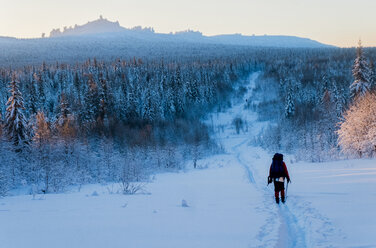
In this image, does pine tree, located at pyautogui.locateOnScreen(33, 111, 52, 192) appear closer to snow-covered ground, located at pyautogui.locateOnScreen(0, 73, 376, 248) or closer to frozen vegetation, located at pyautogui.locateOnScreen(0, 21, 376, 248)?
frozen vegetation, located at pyautogui.locateOnScreen(0, 21, 376, 248)

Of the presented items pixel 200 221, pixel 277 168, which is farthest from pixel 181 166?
pixel 200 221

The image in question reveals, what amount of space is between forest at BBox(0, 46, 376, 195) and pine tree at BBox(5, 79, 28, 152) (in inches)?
4.5

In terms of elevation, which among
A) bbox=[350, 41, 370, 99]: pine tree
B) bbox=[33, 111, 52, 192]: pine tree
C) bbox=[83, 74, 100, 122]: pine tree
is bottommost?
bbox=[33, 111, 52, 192]: pine tree

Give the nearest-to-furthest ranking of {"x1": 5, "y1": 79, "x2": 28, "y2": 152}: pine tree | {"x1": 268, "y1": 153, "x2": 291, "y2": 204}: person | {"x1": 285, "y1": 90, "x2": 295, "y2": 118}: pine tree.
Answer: {"x1": 268, "y1": 153, "x2": 291, "y2": 204}: person < {"x1": 5, "y1": 79, "x2": 28, "y2": 152}: pine tree < {"x1": 285, "y1": 90, "x2": 295, "y2": 118}: pine tree

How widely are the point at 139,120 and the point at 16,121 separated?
42221 millimetres

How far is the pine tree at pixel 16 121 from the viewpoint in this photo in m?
34.7

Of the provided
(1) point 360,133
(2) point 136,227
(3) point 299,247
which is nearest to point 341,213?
(3) point 299,247

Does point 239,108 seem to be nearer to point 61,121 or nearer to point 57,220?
point 61,121

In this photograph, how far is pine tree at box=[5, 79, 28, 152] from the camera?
114 ft

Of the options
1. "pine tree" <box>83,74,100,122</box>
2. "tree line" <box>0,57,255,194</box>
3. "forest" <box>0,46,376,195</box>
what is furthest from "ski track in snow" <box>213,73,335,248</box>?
"pine tree" <box>83,74,100,122</box>

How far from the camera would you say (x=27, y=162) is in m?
36.8

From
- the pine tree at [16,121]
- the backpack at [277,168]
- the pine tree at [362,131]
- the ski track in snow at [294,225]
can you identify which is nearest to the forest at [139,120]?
the pine tree at [16,121]

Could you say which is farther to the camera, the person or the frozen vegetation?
the person

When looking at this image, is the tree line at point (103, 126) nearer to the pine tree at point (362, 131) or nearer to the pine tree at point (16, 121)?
the pine tree at point (16, 121)
